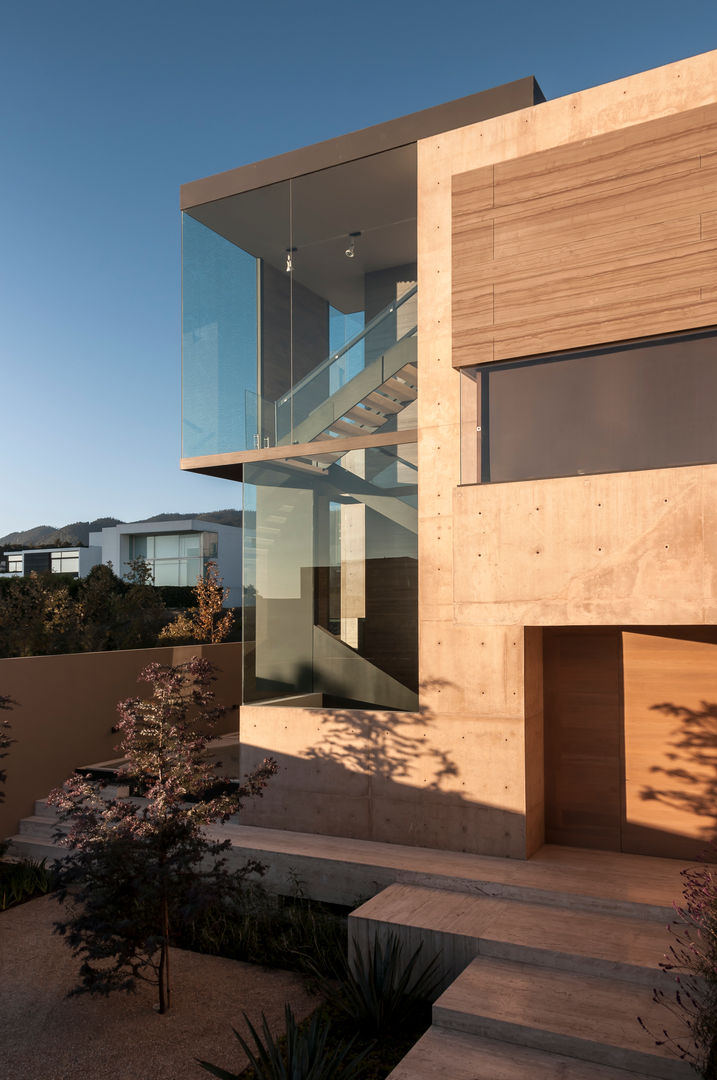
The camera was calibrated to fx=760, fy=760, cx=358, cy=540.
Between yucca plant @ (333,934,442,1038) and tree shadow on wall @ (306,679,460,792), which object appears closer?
yucca plant @ (333,934,442,1038)

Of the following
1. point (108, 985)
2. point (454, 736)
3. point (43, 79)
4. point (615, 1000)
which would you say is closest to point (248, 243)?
point (454, 736)

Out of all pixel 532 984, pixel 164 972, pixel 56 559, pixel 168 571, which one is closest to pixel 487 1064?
pixel 532 984

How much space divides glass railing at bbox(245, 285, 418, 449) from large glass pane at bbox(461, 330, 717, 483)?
175cm

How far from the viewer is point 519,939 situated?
5273 millimetres

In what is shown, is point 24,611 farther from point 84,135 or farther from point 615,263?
point 84,135

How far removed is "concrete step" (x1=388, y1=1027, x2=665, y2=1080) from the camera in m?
4.10

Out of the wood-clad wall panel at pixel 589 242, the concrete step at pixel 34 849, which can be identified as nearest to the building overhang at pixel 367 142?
the wood-clad wall panel at pixel 589 242

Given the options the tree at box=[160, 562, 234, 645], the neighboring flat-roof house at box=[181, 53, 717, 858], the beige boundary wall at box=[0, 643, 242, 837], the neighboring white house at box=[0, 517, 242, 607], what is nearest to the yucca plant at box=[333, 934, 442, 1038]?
the neighboring flat-roof house at box=[181, 53, 717, 858]

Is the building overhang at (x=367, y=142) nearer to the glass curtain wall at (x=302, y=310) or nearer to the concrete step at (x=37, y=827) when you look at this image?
the glass curtain wall at (x=302, y=310)

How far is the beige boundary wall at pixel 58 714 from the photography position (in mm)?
9281

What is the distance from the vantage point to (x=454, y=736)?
7.21 metres

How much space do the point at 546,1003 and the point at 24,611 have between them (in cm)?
1136

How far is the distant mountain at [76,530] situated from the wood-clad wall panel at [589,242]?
10110 mm

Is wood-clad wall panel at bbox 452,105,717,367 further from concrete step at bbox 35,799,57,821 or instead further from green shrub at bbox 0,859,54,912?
concrete step at bbox 35,799,57,821
